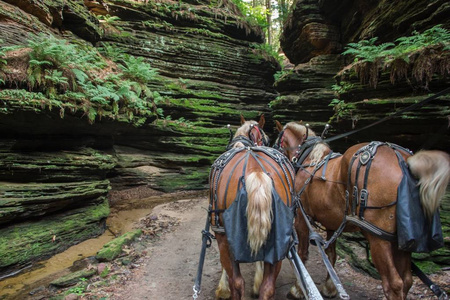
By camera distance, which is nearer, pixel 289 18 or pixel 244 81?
pixel 289 18

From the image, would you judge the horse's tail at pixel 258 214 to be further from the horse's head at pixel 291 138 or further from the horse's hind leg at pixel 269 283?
the horse's head at pixel 291 138

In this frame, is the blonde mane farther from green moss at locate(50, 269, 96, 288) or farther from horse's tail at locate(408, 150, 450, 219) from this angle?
green moss at locate(50, 269, 96, 288)

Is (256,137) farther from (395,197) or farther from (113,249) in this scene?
(113,249)

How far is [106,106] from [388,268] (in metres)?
6.97

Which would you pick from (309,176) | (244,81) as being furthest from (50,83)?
(244,81)

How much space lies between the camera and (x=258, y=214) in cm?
236

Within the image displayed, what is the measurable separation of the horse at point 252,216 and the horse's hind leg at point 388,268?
3.72 feet

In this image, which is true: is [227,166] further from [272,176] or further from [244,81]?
[244,81]

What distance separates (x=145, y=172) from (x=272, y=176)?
7.53m

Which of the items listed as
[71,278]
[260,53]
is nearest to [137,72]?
[71,278]

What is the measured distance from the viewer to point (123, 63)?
382 inches

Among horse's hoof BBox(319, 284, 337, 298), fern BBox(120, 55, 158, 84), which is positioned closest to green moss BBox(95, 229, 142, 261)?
horse's hoof BBox(319, 284, 337, 298)

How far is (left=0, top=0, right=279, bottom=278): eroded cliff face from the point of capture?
4824mm

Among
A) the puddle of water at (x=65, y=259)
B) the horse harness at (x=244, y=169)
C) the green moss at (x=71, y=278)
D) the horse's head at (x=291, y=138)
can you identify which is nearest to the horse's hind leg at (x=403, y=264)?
the horse harness at (x=244, y=169)
